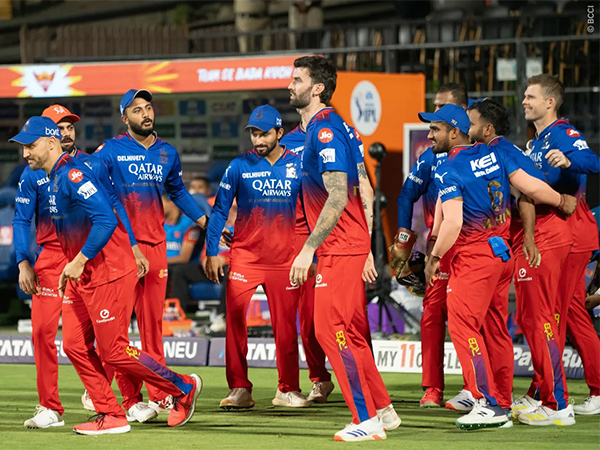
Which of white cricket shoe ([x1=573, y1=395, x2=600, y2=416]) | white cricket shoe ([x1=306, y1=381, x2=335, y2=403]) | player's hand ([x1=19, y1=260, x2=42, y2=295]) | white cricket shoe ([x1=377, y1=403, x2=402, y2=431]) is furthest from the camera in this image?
white cricket shoe ([x1=306, y1=381, x2=335, y2=403])

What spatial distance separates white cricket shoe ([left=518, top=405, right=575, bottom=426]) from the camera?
7742 millimetres

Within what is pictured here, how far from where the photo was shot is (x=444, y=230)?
24.2 feet

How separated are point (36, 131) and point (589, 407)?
4.42 meters

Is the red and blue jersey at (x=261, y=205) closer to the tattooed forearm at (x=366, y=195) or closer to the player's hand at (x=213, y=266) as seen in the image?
the player's hand at (x=213, y=266)

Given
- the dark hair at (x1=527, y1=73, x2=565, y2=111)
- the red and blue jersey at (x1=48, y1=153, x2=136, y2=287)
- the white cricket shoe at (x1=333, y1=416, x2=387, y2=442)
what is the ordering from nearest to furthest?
the white cricket shoe at (x1=333, y1=416, x2=387, y2=442) < the red and blue jersey at (x1=48, y1=153, x2=136, y2=287) < the dark hair at (x1=527, y1=73, x2=565, y2=111)

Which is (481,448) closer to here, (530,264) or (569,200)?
Answer: (530,264)

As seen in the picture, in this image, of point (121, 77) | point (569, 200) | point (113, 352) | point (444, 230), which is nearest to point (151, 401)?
point (113, 352)

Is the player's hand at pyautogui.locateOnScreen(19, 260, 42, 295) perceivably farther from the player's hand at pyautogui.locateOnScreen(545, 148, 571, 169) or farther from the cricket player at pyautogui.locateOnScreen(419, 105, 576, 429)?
the player's hand at pyautogui.locateOnScreen(545, 148, 571, 169)

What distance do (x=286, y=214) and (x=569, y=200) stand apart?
225cm

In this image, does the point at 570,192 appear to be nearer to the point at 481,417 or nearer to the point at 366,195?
the point at 366,195

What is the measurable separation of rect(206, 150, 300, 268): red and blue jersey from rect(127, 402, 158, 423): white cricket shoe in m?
1.45

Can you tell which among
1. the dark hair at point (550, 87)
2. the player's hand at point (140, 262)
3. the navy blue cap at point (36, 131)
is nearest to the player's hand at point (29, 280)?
the player's hand at point (140, 262)

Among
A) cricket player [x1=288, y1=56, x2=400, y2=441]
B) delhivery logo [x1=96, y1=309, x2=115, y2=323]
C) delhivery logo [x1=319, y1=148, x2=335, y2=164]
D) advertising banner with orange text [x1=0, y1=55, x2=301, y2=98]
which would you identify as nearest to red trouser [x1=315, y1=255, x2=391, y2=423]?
cricket player [x1=288, y1=56, x2=400, y2=441]

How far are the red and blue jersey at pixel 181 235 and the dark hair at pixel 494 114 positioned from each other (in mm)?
6603
